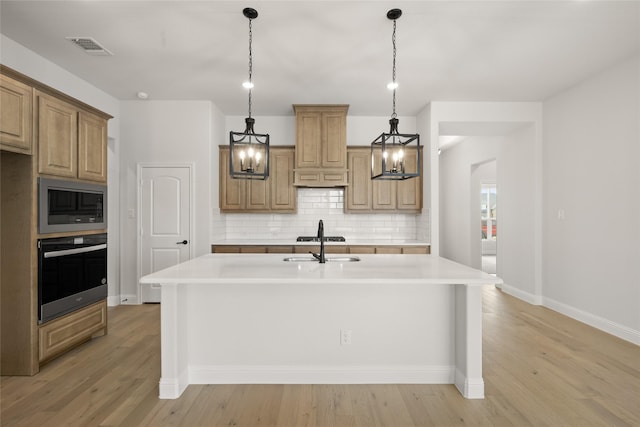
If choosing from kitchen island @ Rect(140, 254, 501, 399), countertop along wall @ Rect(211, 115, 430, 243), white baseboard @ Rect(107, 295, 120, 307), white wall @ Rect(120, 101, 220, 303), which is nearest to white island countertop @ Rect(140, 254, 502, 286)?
kitchen island @ Rect(140, 254, 501, 399)

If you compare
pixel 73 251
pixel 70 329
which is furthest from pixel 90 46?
pixel 70 329

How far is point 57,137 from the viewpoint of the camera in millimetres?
2971

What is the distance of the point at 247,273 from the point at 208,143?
3222mm

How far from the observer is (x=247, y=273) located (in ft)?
7.57

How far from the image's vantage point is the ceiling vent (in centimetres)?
322

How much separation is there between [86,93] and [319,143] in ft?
9.96

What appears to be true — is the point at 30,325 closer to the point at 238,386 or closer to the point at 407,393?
the point at 238,386

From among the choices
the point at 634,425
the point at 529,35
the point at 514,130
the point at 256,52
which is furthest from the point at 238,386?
the point at 514,130

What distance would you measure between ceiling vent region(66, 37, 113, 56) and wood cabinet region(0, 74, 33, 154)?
814 mm

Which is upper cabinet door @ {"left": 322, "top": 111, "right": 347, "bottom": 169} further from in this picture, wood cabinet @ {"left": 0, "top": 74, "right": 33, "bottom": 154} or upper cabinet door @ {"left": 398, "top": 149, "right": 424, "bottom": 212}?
wood cabinet @ {"left": 0, "top": 74, "right": 33, "bottom": 154}

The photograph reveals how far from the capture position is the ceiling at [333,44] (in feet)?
9.08

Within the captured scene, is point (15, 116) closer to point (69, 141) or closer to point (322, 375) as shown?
point (69, 141)

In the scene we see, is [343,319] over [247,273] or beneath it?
beneath

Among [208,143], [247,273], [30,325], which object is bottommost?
[30,325]
